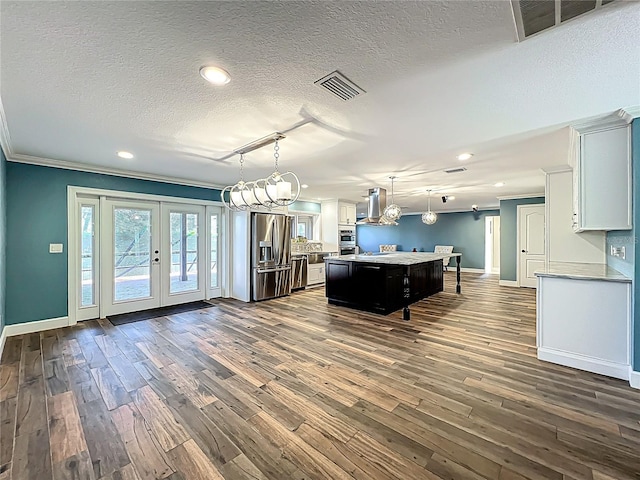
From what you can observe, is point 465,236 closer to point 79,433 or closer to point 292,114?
point 292,114

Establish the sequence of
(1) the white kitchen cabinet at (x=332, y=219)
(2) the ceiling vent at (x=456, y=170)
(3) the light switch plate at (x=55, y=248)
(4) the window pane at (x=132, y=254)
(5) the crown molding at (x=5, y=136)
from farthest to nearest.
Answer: (1) the white kitchen cabinet at (x=332, y=219) → (4) the window pane at (x=132, y=254) → (2) the ceiling vent at (x=456, y=170) → (3) the light switch plate at (x=55, y=248) → (5) the crown molding at (x=5, y=136)

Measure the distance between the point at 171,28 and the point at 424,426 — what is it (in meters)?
2.90

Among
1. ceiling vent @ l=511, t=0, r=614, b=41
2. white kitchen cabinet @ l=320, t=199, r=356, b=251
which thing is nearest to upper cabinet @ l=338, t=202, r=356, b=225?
white kitchen cabinet @ l=320, t=199, r=356, b=251

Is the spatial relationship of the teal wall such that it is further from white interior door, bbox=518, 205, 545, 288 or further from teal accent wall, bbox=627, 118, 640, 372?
white interior door, bbox=518, 205, 545, 288

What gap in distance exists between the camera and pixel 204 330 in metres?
3.94

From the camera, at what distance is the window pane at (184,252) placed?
5.39 meters

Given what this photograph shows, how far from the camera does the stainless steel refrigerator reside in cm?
581

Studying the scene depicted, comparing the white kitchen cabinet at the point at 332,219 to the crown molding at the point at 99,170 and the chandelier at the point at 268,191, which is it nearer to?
the crown molding at the point at 99,170

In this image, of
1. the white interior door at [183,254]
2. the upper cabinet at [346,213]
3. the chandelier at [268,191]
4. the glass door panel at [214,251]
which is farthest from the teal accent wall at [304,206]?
the chandelier at [268,191]

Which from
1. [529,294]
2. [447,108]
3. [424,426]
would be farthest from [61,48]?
[529,294]

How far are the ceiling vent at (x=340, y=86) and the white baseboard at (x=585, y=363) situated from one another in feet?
10.7

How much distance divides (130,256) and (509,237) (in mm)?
8943

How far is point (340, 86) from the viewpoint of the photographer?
203 centimetres

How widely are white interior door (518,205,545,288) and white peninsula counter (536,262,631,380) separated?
435 cm
